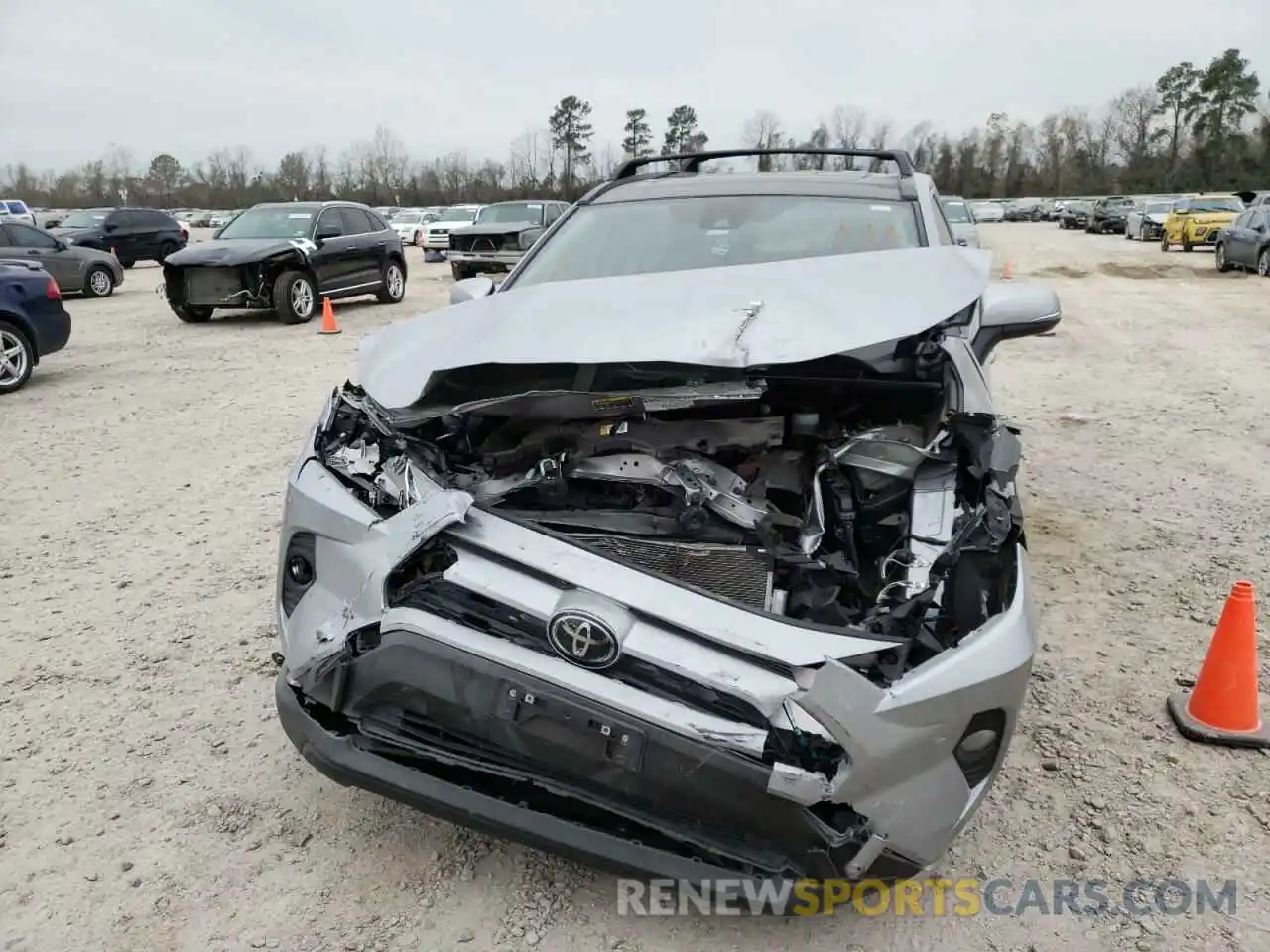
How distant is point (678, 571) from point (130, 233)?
23794 mm

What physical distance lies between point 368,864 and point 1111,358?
30.1 feet

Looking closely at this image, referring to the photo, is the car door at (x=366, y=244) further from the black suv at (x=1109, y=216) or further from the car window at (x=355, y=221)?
the black suv at (x=1109, y=216)

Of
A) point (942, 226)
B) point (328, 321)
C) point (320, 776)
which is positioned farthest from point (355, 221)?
point (320, 776)

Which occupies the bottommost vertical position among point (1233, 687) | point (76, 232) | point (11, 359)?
point (1233, 687)

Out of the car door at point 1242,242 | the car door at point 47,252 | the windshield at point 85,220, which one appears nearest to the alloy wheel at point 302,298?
the car door at point 47,252

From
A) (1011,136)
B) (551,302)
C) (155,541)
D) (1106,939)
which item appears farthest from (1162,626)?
(1011,136)

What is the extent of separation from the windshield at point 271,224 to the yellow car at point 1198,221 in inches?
887

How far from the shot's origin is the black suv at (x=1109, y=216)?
36.0 metres

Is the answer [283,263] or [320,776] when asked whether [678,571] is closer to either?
[320,776]

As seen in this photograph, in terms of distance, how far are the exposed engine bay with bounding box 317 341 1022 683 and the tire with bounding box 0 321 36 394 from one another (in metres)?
7.09

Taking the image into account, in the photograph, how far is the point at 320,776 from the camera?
2.80 metres

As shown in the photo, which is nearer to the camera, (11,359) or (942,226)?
(942,226)

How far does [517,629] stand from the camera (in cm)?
212

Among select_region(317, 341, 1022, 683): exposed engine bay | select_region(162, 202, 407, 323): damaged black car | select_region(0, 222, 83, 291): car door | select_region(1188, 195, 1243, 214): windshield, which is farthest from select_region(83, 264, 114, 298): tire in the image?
select_region(1188, 195, 1243, 214): windshield
